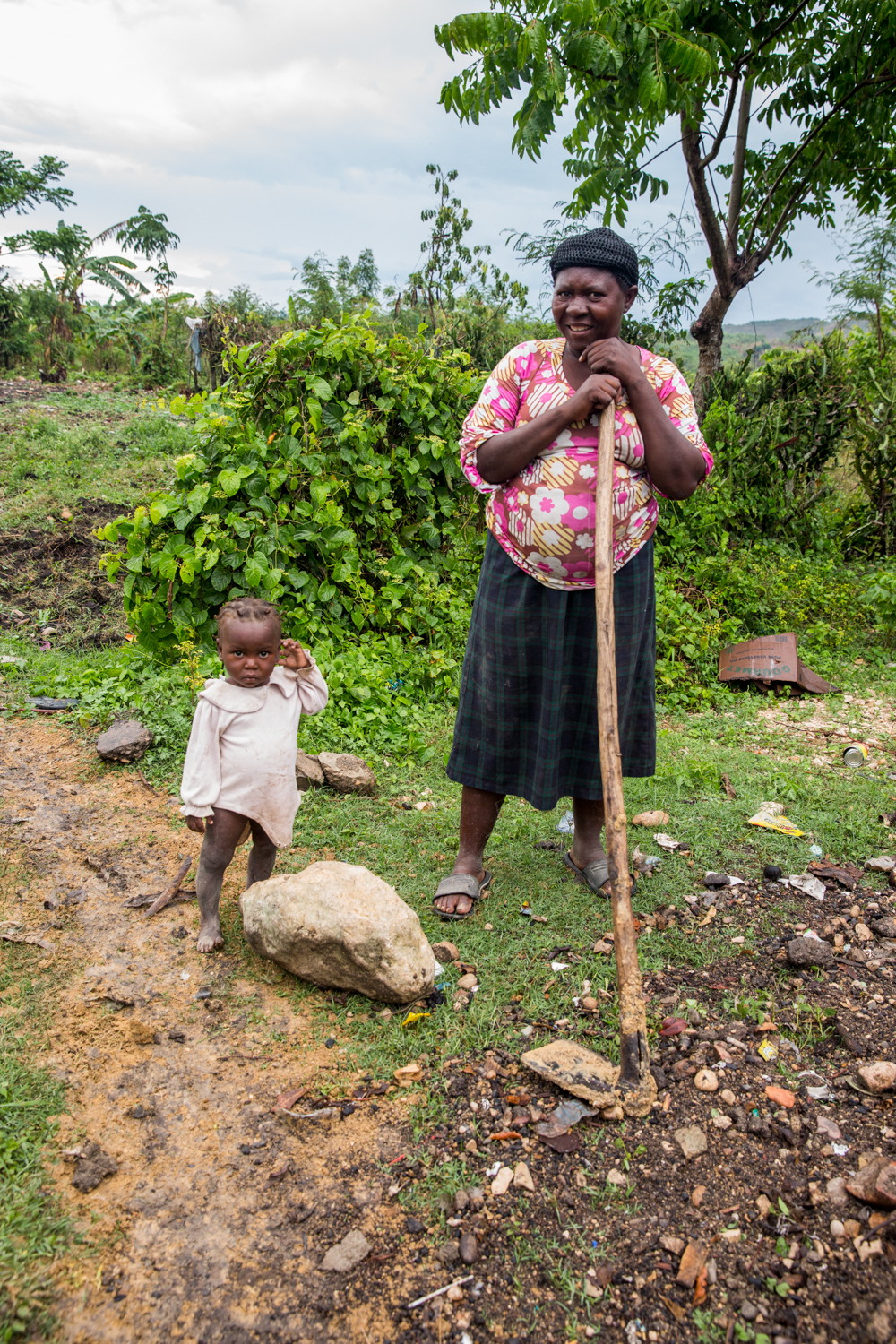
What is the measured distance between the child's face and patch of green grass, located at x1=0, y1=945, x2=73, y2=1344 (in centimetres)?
99

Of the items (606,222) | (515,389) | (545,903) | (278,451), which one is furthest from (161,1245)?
(606,222)

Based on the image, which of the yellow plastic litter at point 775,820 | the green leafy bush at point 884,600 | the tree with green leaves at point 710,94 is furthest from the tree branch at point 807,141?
the yellow plastic litter at point 775,820

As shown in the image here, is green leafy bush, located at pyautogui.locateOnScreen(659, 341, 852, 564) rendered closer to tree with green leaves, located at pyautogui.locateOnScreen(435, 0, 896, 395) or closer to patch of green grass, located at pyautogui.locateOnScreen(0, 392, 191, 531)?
tree with green leaves, located at pyautogui.locateOnScreen(435, 0, 896, 395)

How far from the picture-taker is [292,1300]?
1.51 meters

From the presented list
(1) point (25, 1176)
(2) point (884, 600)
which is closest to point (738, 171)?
(2) point (884, 600)

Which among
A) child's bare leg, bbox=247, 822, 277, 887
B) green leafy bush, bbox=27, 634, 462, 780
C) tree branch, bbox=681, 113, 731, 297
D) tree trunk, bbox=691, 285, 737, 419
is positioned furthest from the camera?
tree trunk, bbox=691, 285, 737, 419

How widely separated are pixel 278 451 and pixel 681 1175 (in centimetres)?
373

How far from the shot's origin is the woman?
2191 millimetres

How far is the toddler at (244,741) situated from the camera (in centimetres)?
228

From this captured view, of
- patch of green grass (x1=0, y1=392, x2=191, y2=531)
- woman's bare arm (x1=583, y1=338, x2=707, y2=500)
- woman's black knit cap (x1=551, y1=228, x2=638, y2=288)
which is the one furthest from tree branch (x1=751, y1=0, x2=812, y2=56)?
woman's bare arm (x1=583, y1=338, x2=707, y2=500)

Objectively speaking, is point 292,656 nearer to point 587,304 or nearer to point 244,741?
point 244,741

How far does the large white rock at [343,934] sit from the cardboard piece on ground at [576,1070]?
38cm

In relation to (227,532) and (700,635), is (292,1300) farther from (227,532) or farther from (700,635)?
(700,635)

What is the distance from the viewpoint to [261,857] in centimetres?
259
